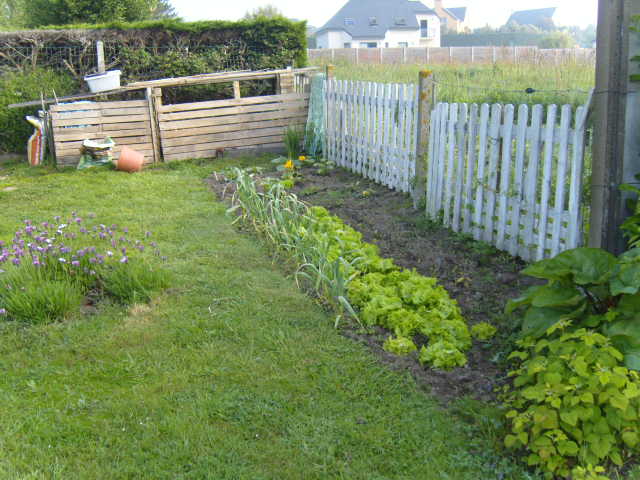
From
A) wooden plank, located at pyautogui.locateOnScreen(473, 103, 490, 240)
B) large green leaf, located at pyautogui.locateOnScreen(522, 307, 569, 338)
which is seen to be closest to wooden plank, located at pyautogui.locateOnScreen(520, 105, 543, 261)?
wooden plank, located at pyautogui.locateOnScreen(473, 103, 490, 240)

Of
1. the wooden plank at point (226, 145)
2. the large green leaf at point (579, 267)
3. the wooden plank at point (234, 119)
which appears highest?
the wooden plank at point (234, 119)

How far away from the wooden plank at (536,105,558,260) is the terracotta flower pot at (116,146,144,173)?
685 centimetres

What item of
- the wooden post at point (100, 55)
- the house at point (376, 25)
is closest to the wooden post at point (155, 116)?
the wooden post at point (100, 55)

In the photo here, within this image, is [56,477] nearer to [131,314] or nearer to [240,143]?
[131,314]

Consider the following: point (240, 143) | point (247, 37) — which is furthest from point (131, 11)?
point (240, 143)

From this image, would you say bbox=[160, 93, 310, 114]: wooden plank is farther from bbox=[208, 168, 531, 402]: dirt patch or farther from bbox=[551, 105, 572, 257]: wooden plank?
bbox=[551, 105, 572, 257]: wooden plank

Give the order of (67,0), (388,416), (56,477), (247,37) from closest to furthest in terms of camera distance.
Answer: (56,477), (388,416), (247,37), (67,0)

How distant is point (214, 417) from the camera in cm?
306

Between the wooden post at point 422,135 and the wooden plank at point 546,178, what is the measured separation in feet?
6.90

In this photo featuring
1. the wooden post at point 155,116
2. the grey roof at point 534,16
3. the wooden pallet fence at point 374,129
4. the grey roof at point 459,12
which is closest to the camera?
the wooden pallet fence at point 374,129

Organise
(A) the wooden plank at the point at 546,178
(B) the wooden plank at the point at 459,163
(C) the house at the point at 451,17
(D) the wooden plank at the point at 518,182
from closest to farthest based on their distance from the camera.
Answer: (A) the wooden plank at the point at 546,178, (D) the wooden plank at the point at 518,182, (B) the wooden plank at the point at 459,163, (C) the house at the point at 451,17

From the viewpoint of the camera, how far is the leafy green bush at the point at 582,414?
8.14ft

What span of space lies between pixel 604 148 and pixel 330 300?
2.01m

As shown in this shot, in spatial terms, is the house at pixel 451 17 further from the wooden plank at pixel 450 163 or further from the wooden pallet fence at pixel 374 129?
the wooden plank at pixel 450 163
